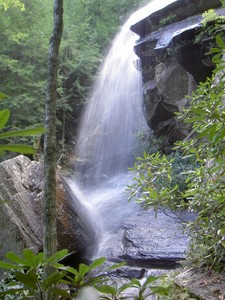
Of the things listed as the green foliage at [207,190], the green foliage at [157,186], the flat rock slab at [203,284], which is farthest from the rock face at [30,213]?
the flat rock slab at [203,284]

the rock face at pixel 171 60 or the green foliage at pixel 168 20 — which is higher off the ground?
the green foliage at pixel 168 20

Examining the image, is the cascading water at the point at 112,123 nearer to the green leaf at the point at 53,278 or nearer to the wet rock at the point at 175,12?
the wet rock at the point at 175,12

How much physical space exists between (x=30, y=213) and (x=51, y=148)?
127 inches

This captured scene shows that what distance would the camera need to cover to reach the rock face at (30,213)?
4337mm

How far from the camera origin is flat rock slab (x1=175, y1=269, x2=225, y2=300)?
1867 millimetres

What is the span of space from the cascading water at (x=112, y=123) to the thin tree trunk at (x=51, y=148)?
8.11 m

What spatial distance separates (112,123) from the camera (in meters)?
Result: 13.2

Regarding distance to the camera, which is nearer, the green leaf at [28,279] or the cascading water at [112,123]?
the green leaf at [28,279]

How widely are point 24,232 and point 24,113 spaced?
6373 mm

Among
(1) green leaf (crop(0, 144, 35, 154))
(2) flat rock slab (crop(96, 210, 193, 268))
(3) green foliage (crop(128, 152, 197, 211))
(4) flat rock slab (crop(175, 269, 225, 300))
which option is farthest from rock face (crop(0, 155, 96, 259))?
Result: (1) green leaf (crop(0, 144, 35, 154))

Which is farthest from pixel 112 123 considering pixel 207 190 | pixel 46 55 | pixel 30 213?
pixel 207 190

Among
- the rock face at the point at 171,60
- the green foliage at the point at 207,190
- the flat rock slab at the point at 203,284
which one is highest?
the rock face at the point at 171,60

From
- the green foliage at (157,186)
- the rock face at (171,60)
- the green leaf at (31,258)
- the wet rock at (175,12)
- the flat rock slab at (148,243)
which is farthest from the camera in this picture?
the wet rock at (175,12)

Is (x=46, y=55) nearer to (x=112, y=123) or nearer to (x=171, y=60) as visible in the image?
(x=112, y=123)
